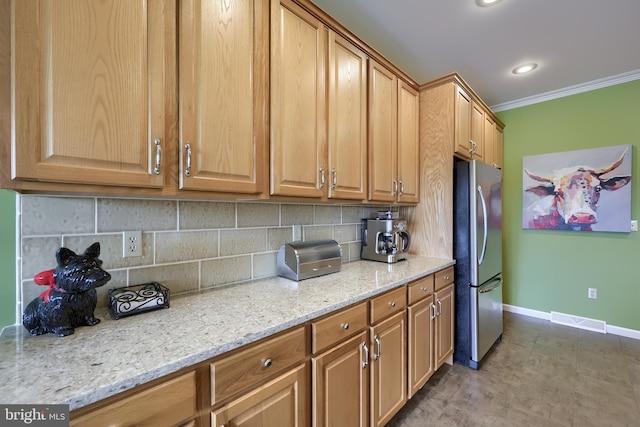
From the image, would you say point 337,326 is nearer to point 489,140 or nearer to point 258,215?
point 258,215

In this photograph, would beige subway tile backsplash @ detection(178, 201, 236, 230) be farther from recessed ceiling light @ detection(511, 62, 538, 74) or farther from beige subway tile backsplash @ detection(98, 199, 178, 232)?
recessed ceiling light @ detection(511, 62, 538, 74)

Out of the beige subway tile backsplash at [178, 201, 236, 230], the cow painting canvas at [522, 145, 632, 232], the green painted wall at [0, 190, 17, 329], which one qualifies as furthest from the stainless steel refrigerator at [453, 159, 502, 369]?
the green painted wall at [0, 190, 17, 329]

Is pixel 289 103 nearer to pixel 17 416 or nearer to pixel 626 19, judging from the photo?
pixel 17 416

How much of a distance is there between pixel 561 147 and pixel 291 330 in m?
3.74

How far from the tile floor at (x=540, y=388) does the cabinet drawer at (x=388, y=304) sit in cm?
74

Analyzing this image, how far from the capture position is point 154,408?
70 cm

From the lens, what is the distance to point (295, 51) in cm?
140

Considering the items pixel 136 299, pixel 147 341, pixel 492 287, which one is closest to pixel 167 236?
pixel 136 299

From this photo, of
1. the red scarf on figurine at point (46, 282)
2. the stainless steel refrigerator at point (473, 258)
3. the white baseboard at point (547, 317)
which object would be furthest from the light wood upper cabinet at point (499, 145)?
the red scarf on figurine at point (46, 282)

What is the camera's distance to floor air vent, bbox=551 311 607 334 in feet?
9.36

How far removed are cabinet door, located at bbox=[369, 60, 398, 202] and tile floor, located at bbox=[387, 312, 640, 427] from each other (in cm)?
146

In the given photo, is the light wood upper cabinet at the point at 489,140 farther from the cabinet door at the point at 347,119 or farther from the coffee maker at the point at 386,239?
the cabinet door at the point at 347,119

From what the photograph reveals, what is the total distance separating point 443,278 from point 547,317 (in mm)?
2172

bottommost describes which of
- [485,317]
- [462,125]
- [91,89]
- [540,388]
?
[540,388]
